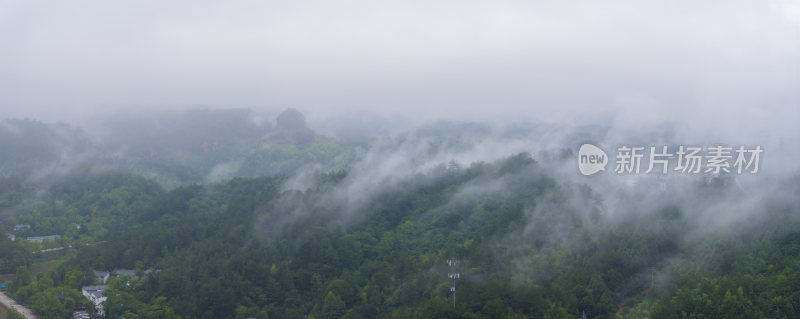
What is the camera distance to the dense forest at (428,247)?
37.5 meters

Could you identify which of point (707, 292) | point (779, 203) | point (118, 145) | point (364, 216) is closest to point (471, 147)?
point (364, 216)

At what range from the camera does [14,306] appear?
4969cm

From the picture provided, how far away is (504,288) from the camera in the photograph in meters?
39.0

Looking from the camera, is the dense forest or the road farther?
the road

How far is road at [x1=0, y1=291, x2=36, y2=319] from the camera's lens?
47.6 meters

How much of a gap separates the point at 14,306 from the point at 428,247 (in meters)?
31.8

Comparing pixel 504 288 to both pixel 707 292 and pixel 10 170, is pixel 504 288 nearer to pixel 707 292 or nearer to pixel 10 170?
pixel 707 292

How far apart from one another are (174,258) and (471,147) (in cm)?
4467

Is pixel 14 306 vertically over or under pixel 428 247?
under

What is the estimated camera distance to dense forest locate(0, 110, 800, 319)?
37.5 m

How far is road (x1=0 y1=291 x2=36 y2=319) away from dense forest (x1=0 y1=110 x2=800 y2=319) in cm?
60

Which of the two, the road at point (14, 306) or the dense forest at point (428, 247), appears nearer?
the dense forest at point (428, 247)

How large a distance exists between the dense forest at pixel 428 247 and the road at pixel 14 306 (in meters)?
0.60

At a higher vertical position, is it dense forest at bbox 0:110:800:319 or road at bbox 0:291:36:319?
dense forest at bbox 0:110:800:319
